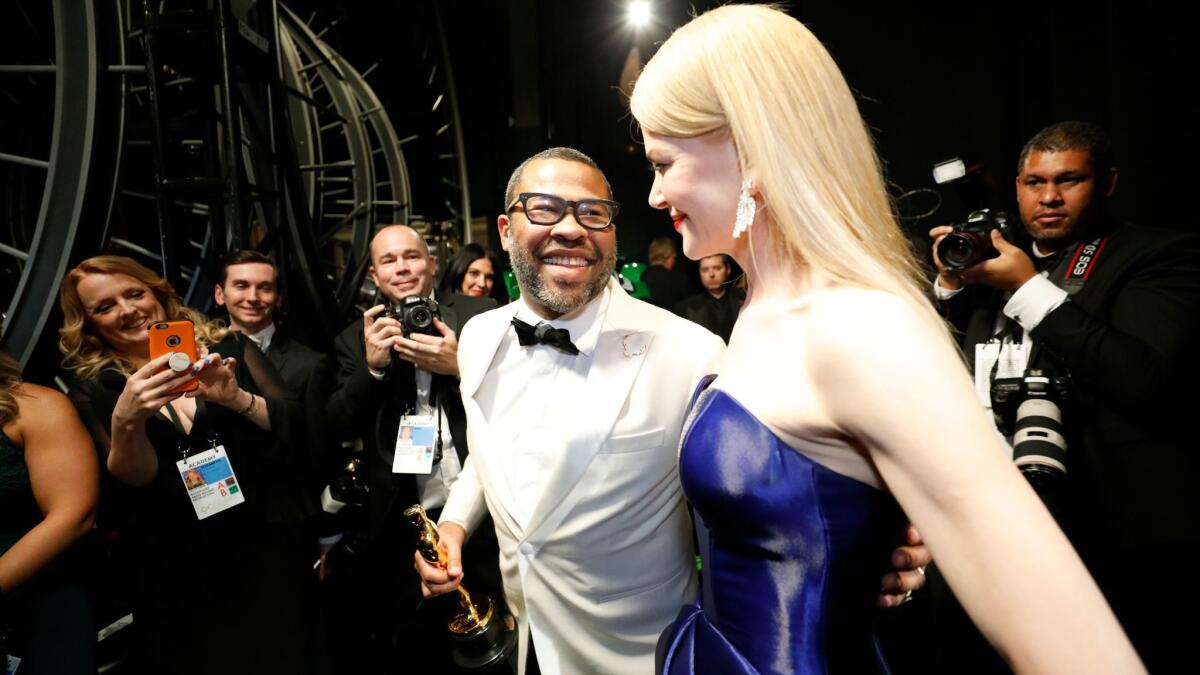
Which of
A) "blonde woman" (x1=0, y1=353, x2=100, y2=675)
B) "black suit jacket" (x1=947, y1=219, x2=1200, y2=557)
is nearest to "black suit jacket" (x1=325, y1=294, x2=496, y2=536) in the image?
"blonde woman" (x1=0, y1=353, x2=100, y2=675)

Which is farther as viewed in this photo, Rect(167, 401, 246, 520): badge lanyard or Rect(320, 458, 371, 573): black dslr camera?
Rect(320, 458, 371, 573): black dslr camera

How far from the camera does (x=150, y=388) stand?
1.86 metres

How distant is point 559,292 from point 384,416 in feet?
3.52

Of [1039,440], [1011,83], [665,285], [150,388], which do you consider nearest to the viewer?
[1039,440]

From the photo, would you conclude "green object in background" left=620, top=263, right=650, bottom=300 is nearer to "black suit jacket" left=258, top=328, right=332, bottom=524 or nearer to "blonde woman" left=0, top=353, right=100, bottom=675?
"black suit jacket" left=258, top=328, right=332, bottom=524

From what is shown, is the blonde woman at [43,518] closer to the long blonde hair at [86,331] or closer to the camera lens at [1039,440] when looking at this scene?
the long blonde hair at [86,331]

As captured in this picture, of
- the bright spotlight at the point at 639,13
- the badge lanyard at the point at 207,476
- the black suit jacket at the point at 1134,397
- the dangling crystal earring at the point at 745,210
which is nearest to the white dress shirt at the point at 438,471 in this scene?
the badge lanyard at the point at 207,476

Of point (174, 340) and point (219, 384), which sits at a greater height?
point (174, 340)

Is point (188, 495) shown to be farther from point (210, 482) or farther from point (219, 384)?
point (219, 384)

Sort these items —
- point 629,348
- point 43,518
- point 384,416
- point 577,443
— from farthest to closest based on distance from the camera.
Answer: point 384,416, point 43,518, point 629,348, point 577,443

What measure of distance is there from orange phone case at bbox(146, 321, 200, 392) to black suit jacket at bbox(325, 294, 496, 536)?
23.0 inches

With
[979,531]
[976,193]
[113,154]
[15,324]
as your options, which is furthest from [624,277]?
[979,531]

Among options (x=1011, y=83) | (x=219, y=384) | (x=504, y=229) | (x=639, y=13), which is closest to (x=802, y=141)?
(x=504, y=229)

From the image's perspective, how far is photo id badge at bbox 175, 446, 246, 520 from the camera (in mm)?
2080
